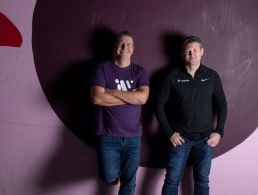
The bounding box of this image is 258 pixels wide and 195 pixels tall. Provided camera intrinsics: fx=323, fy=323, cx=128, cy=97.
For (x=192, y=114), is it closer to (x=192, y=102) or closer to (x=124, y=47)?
(x=192, y=102)

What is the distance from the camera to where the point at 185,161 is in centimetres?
198

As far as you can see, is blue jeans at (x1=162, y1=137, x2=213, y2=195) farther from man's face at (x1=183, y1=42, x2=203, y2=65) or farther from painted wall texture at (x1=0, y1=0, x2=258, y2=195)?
man's face at (x1=183, y1=42, x2=203, y2=65)

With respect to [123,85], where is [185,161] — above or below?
below

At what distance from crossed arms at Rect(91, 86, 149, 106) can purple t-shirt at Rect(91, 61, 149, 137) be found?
38mm

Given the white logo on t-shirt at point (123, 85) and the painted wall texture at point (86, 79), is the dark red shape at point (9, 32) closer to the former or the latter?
the painted wall texture at point (86, 79)

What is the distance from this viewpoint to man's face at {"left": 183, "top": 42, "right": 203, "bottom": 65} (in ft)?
6.18

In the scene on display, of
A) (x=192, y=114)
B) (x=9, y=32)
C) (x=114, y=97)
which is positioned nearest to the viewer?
(x=114, y=97)

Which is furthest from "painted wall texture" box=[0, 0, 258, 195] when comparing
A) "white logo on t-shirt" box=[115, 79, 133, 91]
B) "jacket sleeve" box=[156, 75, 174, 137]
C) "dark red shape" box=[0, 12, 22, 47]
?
"white logo on t-shirt" box=[115, 79, 133, 91]

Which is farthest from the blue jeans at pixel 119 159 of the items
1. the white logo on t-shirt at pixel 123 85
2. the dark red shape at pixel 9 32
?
the dark red shape at pixel 9 32

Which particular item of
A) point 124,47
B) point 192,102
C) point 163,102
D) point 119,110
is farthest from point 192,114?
point 124,47

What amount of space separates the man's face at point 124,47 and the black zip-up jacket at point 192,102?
11.6 inches

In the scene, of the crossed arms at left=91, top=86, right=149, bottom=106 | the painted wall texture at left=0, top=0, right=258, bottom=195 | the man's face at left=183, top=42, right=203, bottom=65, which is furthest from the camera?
the painted wall texture at left=0, top=0, right=258, bottom=195

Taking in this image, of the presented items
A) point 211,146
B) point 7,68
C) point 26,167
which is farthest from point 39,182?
point 211,146

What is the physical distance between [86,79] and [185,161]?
32.0 inches
